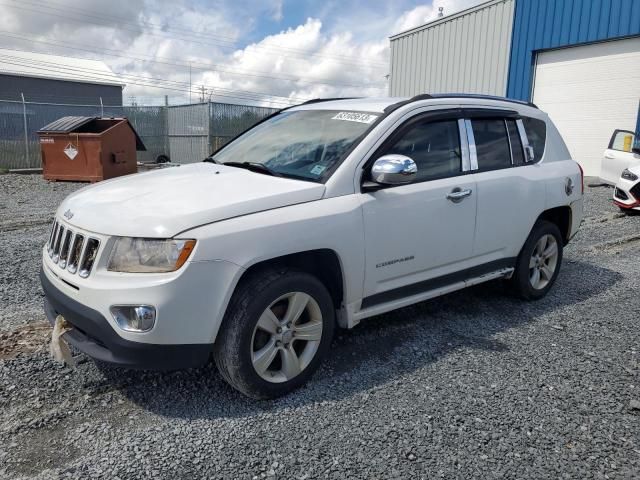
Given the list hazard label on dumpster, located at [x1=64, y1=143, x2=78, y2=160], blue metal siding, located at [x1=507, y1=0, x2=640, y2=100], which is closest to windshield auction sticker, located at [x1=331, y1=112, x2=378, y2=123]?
hazard label on dumpster, located at [x1=64, y1=143, x2=78, y2=160]

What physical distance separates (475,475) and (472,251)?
6.54 ft

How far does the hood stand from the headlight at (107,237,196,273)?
0.04 metres

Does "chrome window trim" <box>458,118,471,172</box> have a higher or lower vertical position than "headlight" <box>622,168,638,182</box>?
higher

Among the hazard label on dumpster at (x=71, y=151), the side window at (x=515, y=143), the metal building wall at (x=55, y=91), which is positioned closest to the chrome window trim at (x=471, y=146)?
the side window at (x=515, y=143)

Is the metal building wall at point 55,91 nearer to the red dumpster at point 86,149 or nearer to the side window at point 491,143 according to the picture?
the red dumpster at point 86,149

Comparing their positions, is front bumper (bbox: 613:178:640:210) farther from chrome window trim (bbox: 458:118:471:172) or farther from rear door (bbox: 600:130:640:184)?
chrome window trim (bbox: 458:118:471:172)

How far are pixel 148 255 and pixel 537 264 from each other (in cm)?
370

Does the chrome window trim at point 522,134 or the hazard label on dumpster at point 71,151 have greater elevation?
the chrome window trim at point 522,134

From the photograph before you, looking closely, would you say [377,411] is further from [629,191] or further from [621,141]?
[621,141]

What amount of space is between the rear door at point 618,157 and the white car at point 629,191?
1.85 ft

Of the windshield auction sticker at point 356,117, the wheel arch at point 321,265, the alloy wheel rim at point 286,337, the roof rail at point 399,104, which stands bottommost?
the alloy wheel rim at point 286,337

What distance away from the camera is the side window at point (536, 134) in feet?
15.8

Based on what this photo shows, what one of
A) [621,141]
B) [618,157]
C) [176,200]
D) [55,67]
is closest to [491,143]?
[176,200]

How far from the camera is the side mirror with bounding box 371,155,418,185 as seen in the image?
327 cm
